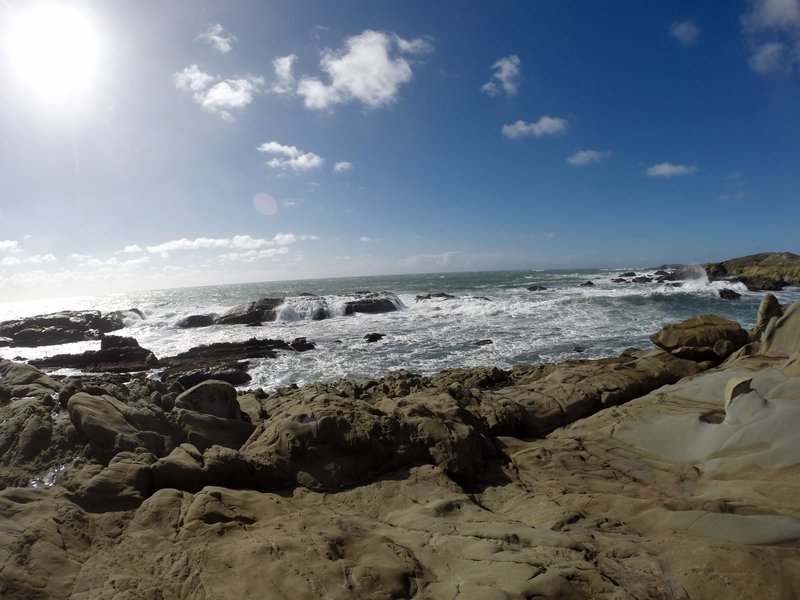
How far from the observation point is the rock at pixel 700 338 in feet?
31.7

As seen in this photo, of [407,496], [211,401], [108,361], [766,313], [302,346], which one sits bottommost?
[108,361]

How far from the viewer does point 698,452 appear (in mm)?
5160

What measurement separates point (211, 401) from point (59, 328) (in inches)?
1066

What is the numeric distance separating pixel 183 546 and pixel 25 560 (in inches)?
38.5

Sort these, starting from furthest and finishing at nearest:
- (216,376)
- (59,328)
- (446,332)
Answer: (59,328), (446,332), (216,376)

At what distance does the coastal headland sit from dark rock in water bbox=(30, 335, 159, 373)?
980 centimetres

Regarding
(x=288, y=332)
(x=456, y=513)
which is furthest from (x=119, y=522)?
(x=288, y=332)

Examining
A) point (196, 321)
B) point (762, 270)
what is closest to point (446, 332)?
point (196, 321)

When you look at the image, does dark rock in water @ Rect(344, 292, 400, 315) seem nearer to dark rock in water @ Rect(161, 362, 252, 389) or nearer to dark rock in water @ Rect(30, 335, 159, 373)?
dark rock in water @ Rect(30, 335, 159, 373)

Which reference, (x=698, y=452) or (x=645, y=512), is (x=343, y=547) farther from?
(x=698, y=452)

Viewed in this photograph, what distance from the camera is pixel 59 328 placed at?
26.6 meters

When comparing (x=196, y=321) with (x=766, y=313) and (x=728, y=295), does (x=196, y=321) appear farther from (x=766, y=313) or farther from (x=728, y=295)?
(x=728, y=295)

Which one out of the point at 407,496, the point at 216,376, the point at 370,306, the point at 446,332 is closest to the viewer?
the point at 407,496

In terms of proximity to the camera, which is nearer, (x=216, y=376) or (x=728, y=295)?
(x=216, y=376)
